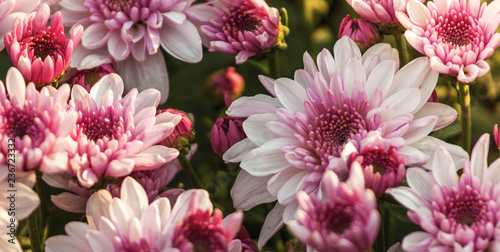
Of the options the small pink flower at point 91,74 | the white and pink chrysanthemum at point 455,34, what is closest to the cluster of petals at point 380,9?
the white and pink chrysanthemum at point 455,34

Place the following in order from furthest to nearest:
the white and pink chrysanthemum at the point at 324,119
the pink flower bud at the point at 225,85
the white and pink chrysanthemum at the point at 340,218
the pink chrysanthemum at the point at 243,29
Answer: the pink flower bud at the point at 225,85 < the pink chrysanthemum at the point at 243,29 < the white and pink chrysanthemum at the point at 324,119 < the white and pink chrysanthemum at the point at 340,218

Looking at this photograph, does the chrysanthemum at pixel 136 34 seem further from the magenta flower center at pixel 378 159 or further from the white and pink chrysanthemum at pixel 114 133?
the magenta flower center at pixel 378 159

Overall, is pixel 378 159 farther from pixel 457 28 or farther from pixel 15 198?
pixel 15 198

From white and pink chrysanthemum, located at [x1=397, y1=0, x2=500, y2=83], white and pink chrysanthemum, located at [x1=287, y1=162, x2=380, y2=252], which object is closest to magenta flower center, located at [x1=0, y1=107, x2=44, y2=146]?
white and pink chrysanthemum, located at [x1=287, y1=162, x2=380, y2=252]

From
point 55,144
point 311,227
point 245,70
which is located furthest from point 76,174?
point 245,70

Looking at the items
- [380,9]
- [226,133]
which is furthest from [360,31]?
[226,133]

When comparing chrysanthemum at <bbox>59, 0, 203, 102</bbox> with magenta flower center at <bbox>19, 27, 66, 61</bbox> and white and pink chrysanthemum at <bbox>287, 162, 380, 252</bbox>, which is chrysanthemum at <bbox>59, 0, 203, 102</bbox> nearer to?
magenta flower center at <bbox>19, 27, 66, 61</bbox>
